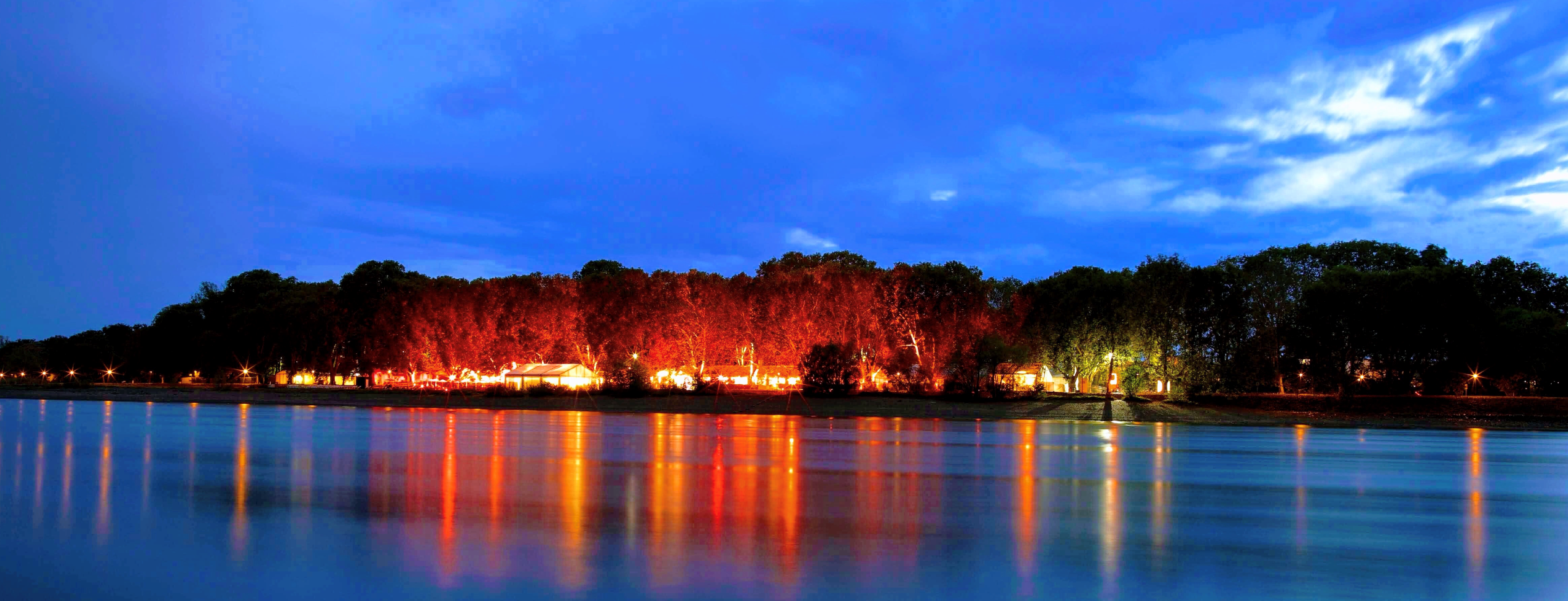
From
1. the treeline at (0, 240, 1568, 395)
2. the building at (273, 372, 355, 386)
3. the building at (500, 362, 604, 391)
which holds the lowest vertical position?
the building at (273, 372, 355, 386)

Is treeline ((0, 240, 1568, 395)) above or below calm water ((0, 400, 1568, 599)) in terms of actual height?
above

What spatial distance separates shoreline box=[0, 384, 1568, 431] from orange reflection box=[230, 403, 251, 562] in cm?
3400

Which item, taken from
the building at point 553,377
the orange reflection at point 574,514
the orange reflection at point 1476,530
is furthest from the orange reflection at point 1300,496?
the building at point 553,377

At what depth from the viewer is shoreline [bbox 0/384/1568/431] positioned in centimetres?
5841

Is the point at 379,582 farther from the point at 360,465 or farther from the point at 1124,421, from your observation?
the point at 1124,421

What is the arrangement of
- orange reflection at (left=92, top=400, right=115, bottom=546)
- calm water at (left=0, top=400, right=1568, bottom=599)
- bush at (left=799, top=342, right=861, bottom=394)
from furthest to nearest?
bush at (left=799, top=342, right=861, bottom=394), orange reflection at (left=92, top=400, right=115, bottom=546), calm water at (left=0, top=400, right=1568, bottom=599)

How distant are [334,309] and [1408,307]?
9275 centimetres

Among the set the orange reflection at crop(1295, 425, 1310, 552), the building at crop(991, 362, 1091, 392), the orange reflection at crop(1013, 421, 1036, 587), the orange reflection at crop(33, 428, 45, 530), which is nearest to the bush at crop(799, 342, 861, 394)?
the building at crop(991, 362, 1091, 392)

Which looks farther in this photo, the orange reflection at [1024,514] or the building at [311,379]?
the building at [311,379]

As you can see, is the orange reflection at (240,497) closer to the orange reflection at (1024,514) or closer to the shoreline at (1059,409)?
the orange reflection at (1024,514)

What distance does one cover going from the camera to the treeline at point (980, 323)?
212 ft

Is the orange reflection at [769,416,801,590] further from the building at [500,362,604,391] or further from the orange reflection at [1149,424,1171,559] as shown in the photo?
the building at [500,362,604,391]

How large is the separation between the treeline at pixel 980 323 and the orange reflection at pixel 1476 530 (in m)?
39.0

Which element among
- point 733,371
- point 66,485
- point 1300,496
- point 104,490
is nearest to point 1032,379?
point 733,371
